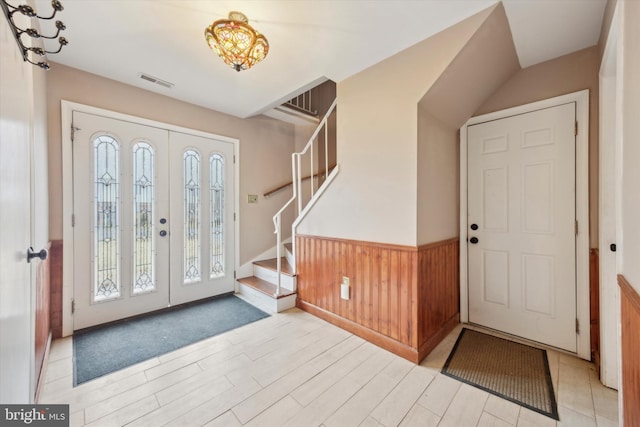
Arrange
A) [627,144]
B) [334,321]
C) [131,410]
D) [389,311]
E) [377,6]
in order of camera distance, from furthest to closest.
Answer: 1. [334,321]
2. [389,311]
3. [377,6]
4. [131,410]
5. [627,144]

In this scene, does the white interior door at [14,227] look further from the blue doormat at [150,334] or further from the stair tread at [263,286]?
the stair tread at [263,286]

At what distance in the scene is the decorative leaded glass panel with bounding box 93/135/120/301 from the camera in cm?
258

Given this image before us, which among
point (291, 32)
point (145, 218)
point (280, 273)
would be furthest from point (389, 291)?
point (145, 218)

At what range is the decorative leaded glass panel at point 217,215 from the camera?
3.39 m

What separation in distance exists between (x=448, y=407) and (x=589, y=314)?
146 centimetres

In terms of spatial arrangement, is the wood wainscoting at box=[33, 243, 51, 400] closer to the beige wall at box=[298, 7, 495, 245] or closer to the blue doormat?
the blue doormat

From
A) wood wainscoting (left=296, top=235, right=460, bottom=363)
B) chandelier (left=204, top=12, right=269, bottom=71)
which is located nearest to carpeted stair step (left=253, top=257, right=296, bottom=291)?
wood wainscoting (left=296, top=235, right=460, bottom=363)

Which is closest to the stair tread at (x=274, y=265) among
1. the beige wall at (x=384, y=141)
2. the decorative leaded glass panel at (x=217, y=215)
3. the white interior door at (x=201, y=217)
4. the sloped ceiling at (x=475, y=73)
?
the white interior door at (x=201, y=217)

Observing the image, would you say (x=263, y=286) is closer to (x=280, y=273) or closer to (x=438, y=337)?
(x=280, y=273)

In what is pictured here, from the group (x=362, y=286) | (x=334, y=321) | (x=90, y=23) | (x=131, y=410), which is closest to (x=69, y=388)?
(x=131, y=410)

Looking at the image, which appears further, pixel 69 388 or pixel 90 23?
pixel 90 23

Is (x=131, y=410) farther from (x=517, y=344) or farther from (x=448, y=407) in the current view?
(x=517, y=344)

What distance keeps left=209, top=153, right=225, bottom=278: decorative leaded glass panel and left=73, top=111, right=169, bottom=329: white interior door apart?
542 mm

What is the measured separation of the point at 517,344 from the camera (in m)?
2.27
